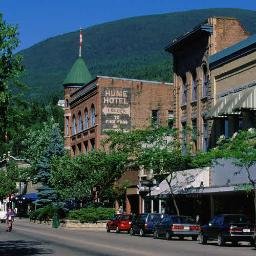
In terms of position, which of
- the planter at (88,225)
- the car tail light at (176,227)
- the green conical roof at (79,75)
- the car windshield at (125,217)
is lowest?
the car tail light at (176,227)

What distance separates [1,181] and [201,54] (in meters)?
55.6

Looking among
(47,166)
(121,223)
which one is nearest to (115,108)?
(47,166)

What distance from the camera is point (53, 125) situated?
257 ft

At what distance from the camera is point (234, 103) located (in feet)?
138

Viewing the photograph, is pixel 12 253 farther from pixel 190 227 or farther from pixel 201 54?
pixel 201 54

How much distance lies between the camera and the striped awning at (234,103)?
40.3 meters

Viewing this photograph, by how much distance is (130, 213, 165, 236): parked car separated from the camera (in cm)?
4225

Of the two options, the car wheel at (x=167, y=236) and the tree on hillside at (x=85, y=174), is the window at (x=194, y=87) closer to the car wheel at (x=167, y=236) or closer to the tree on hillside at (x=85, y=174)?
the tree on hillside at (x=85, y=174)

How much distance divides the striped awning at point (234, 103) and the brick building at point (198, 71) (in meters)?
2.65

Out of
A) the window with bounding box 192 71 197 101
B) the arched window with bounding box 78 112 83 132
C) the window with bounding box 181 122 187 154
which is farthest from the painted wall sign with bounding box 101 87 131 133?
the window with bounding box 192 71 197 101

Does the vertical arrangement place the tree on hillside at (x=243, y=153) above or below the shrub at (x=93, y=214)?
above

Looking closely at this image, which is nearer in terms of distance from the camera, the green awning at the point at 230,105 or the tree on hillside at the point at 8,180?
the green awning at the point at 230,105

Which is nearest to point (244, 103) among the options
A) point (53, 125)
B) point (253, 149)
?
point (253, 149)

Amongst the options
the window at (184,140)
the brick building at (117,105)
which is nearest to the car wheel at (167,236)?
the window at (184,140)
